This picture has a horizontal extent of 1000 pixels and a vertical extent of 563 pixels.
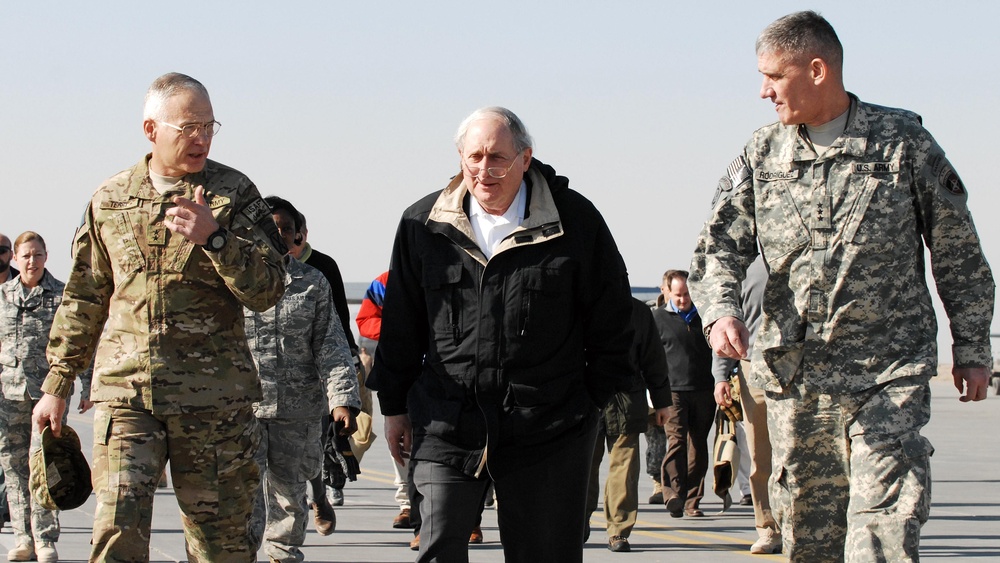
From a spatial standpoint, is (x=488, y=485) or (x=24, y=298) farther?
(x=24, y=298)

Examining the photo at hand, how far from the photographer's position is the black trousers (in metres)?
5.60

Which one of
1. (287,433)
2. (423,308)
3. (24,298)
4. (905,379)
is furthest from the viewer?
(24,298)

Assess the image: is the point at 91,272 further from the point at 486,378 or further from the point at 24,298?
the point at 24,298

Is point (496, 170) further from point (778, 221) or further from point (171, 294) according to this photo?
point (171, 294)

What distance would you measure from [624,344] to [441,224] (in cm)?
84

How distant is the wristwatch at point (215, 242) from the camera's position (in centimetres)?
562

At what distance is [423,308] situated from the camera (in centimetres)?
596

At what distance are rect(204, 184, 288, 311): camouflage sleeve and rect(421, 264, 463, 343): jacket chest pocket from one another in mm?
605

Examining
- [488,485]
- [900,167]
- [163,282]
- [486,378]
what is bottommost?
[488,485]

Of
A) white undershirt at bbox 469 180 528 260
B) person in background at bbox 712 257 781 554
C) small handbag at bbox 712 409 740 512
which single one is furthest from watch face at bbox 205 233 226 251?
small handbag at bbox 712 409 740 512

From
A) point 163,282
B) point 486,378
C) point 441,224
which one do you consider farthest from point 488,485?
point 163,282

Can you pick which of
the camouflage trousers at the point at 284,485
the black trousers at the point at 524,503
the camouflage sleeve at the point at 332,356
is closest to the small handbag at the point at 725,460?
the camouflage sleeve at the point at 332,356

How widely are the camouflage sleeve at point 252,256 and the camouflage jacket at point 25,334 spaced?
4907 mm

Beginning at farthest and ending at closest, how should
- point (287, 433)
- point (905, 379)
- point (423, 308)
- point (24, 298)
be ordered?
point (24, 298), point (287, 433), point (423, 308), point (905, 379)
